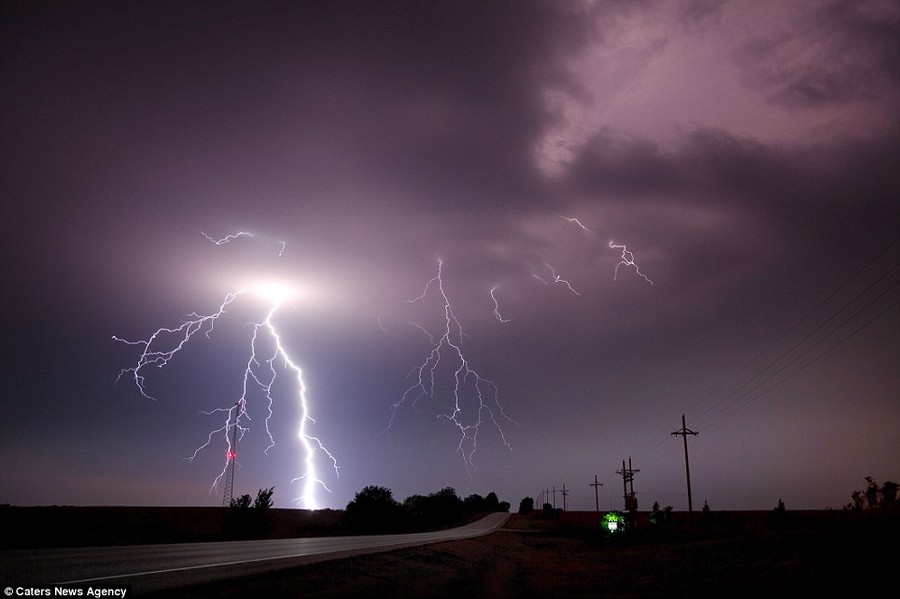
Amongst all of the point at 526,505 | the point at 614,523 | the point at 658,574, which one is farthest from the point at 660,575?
the point at 526,505

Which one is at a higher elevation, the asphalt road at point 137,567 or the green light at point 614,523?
the asphalt road at point 137,567

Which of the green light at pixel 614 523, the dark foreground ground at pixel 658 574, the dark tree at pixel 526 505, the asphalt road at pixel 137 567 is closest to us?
the dark foreground ground at pixel 658 574

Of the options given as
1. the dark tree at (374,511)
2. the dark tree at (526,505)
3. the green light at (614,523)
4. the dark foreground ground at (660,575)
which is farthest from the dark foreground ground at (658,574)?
the dark tree at (526,505)

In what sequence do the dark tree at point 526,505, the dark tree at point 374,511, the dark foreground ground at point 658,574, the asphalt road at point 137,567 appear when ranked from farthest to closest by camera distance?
the dark tree at point 526,505 → the dark tree at point 374,511 → the asphalt road at point 137,567 → the dark foreground ground at point 658,574

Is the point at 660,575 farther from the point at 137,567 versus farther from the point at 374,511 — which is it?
the point at 374,511

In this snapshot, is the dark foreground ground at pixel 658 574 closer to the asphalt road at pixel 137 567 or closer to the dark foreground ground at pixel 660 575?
the dark foreground ground at pixel 660 575

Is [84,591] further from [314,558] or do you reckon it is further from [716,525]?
[716,525]

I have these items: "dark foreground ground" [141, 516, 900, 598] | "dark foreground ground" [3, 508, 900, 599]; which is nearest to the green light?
"dark foreground ground" [3, 508, 900, 599]

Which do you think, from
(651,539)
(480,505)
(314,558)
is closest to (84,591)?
(314,558)

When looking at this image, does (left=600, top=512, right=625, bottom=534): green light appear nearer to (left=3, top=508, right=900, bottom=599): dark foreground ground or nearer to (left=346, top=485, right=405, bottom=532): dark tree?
(left=3, top=508, right=900, bottom=599): dark foreground ground

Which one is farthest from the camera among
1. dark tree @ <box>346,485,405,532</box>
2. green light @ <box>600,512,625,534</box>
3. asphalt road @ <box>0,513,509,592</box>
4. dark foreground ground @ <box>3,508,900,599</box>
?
dark tree @ <box>346,485,405,532</box>

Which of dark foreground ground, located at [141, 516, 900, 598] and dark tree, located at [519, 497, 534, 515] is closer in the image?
dark foreground ground, located at [141, 516, 900, 598]

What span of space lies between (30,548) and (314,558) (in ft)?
33.2

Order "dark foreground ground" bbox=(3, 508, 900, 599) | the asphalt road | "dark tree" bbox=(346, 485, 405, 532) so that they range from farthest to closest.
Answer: "dark tree" bbox=(346, 485, 405, 532) < the asphalt road < "dark foreground ground" bbox=(3, 508, 900, 599)
